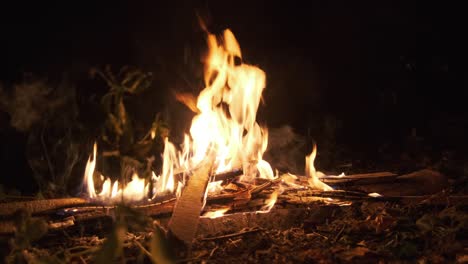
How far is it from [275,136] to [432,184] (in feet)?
9.41

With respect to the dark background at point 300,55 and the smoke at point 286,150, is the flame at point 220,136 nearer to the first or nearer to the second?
the smoke at point 286,150

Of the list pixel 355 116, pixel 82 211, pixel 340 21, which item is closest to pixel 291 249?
pixel 82 211

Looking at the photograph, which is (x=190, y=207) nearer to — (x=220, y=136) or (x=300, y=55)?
(x=220, y=136)

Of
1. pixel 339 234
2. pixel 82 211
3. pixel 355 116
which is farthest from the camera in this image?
pixel 355 116

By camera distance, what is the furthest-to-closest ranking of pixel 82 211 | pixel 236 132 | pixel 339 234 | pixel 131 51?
pixel 131 51 < pixel 236 132 < pixel 82 211 < pixel 339 234

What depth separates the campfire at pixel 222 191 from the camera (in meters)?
3.67

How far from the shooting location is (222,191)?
4215mm

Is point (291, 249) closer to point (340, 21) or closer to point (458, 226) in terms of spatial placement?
point (458, 226)

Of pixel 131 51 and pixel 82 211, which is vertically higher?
pixel 131 51

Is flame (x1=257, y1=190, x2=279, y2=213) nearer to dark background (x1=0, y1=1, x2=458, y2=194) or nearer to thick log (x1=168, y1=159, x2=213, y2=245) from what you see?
thick log (x1=168, y1=159, x2=213, y2=245)

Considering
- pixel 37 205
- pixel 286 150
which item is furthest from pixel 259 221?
pixel 286 150

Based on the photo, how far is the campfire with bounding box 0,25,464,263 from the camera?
3.67 m

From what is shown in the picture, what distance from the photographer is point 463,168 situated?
18.3ft

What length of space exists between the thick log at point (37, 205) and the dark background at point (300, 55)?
3096 millimetres
